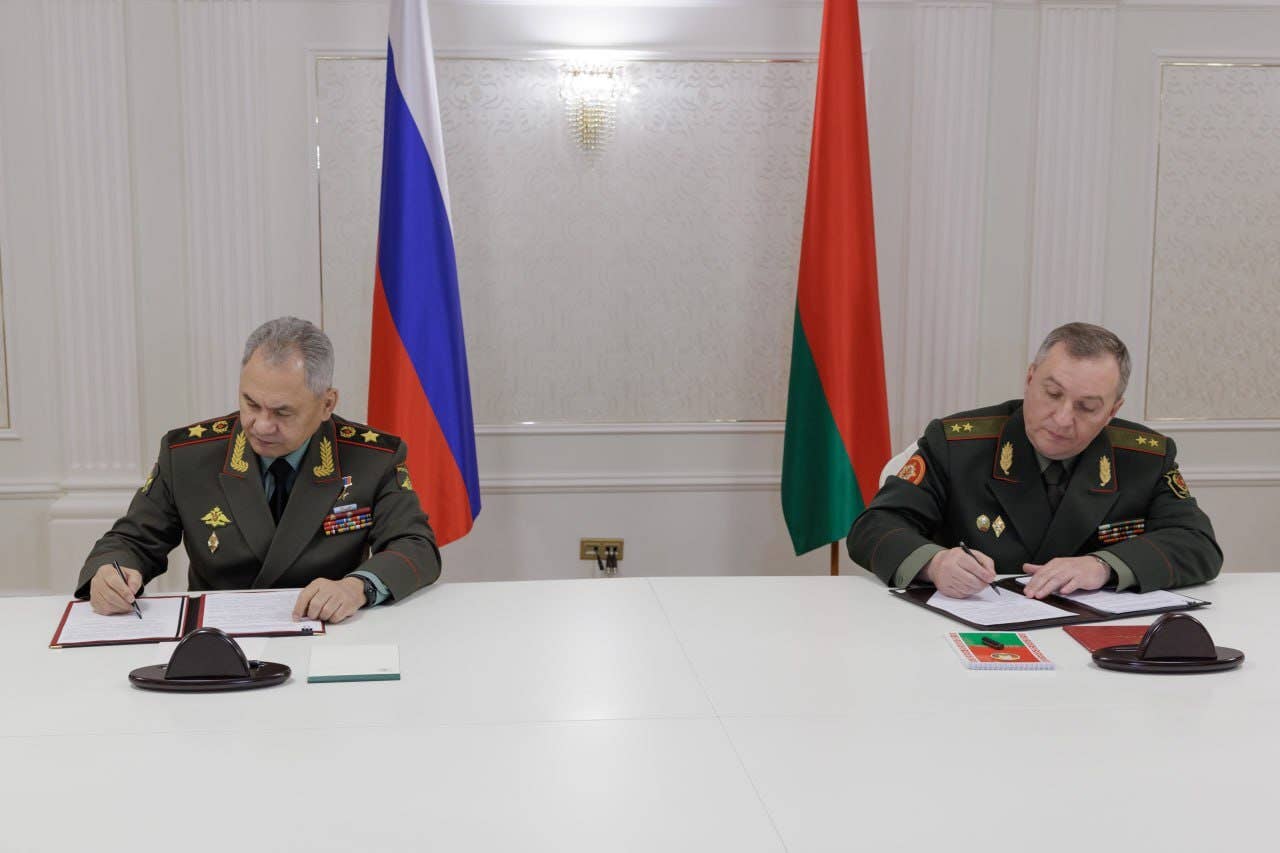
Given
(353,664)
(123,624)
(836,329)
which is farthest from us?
(836,329)

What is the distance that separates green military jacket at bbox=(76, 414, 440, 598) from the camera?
246cm

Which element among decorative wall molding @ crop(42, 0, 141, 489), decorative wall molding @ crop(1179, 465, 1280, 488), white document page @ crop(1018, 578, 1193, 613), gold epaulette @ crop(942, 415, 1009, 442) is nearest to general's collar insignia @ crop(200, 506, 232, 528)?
gold epaulette @ crop(942, 415, 1009, 442)

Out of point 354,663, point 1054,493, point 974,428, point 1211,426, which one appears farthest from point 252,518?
point 1211,426

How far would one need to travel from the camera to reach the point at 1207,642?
77.4 inches

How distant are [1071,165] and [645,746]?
3.37 meters

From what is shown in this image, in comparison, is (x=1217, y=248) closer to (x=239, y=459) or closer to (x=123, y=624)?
(x=239, y=459)

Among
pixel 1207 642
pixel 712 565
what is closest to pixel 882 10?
pixel 712 565

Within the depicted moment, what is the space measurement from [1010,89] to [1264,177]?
101cm

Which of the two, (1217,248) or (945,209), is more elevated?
(945,209)

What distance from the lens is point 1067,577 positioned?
2.37 m

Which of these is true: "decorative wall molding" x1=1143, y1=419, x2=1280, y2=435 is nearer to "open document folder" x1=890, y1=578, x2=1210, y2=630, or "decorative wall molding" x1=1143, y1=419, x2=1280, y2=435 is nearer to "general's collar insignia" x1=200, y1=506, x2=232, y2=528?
"open document folder" x1=890, y1=578, x2=1210, y2=630

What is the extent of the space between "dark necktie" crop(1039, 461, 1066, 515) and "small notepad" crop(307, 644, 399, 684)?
1.50 m

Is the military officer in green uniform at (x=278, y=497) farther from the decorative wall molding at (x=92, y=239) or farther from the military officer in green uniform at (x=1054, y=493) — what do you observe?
the decorative wall molding at (x=92, y=239)

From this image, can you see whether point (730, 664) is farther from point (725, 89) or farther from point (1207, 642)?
point (725, 89)
